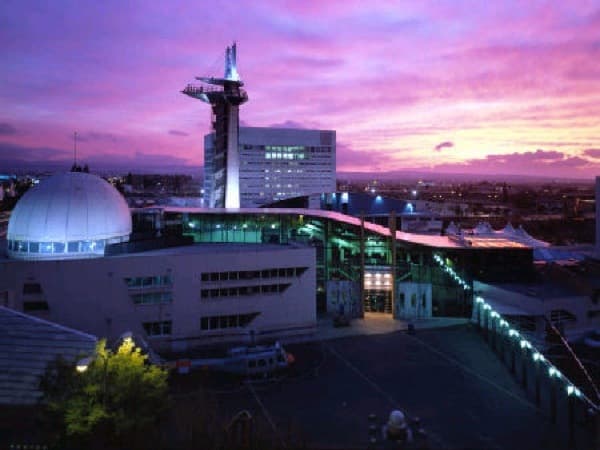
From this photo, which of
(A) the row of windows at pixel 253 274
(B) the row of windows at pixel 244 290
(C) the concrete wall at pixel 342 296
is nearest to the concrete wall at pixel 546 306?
(C) the concrete wall at pixel 342 296

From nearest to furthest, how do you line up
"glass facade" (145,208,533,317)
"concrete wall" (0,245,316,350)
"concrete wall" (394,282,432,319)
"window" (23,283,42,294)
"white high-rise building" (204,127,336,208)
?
1. "window" (23,283,42,294)
2. "concrete wall" (0,245,316,350)
3. "glass facade" (145,208,533,317)
4. "concrete wall" (394,282,432,319)
5. "white high-rise building" (204,127,336,208)

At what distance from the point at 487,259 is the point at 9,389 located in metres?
31.0

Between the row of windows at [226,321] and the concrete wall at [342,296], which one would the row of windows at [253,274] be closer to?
the row of windows at [226,321]

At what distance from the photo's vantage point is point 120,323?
31.3 metres

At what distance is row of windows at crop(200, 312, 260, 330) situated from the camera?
33.6 m

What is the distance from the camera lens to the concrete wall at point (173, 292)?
98.4 feet

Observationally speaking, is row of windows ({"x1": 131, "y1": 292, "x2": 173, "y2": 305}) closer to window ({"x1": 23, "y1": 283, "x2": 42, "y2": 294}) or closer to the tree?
window ({"x1": 23, "y1": 283, "x2": 42, "y2": 294})

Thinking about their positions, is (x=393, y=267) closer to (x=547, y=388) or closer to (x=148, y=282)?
(x=547, y=388)

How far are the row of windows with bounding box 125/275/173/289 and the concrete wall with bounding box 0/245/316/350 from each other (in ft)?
0.72

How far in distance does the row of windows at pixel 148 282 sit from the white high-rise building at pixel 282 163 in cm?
9240

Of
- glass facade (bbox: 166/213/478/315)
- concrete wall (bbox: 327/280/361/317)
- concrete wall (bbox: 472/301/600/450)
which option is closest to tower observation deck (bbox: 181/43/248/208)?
glass facade (bbox: 166/213/478/315)

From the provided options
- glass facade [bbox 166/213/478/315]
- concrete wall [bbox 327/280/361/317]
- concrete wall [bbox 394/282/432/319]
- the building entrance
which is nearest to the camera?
glass facade [bbox 166/213/478/315]

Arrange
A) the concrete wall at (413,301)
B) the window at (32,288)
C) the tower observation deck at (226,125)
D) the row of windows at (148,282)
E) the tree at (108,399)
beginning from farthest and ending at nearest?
the tower observation deck at (226,125) < the concrete wall at (413,301) < the row of windows at (148,282) < the window at (32,288) < the tree at (108,399)

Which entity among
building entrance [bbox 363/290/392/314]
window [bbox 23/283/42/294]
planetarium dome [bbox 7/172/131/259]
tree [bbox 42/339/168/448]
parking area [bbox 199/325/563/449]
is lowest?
parking area [bbox 199/325/563/449]
